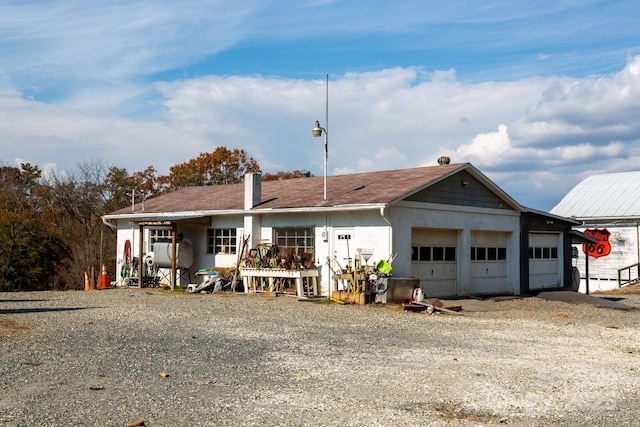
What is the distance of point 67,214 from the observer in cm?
4475

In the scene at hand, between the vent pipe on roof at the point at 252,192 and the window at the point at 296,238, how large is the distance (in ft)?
4.11

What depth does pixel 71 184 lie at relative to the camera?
45906 millimetres

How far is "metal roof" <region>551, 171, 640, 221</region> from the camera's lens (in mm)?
33300

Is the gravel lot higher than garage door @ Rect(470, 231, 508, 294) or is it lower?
lower

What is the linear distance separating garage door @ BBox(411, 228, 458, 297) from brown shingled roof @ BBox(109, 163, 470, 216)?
1.69 meters

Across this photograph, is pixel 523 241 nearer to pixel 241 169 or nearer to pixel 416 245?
pixel 416 245

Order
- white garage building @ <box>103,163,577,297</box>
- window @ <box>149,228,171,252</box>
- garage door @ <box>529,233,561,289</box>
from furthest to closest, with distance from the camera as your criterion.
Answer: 1. window @ <box>149,228,171,252</box>
2. garage door @ <box>529,233,561,289</box>
3. white garage building @ <box>103,163,577,297</box>

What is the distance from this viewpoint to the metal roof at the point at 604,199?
33.3m

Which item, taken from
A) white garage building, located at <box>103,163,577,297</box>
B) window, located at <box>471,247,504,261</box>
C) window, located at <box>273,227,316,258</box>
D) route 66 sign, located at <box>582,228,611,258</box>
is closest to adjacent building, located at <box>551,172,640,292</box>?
route 66 sign, located at <box>582,228,611,258</box>

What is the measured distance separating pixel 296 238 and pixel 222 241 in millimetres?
3737

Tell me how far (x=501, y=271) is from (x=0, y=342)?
1706 cm

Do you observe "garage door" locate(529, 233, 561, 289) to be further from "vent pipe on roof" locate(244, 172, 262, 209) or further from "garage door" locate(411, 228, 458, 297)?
"vent pipe on roof" locate(244, 172, 262, 209)

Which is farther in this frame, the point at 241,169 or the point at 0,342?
the point at 241,169

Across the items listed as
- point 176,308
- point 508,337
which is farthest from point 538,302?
point 176,308
